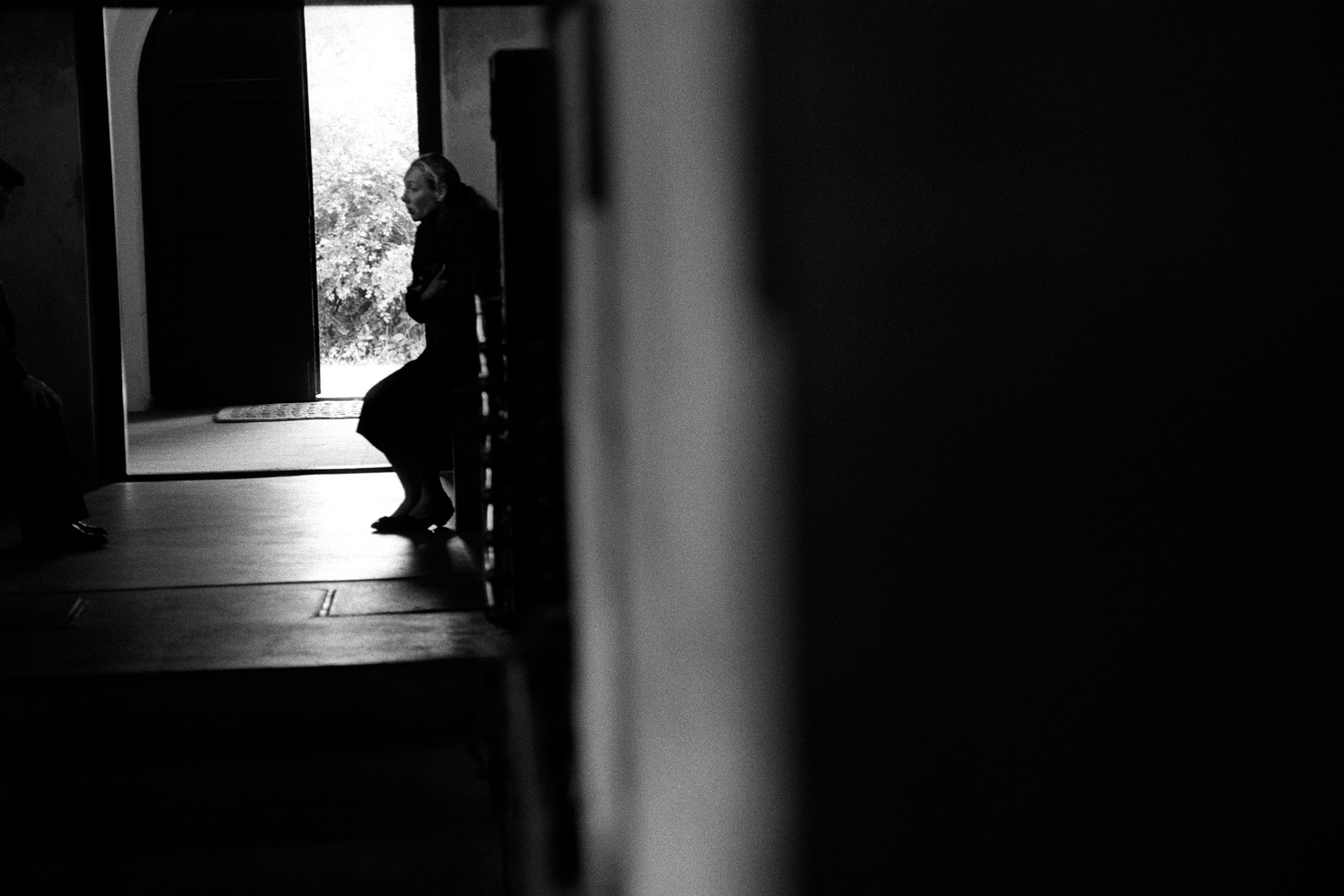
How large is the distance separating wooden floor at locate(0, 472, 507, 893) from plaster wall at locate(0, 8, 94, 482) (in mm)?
2544

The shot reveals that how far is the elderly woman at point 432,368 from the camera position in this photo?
16.7 ft

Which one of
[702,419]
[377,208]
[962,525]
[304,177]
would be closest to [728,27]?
[702,419]

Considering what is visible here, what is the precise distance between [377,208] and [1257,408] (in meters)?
11.8

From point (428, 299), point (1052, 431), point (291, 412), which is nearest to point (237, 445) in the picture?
point (291, 412)

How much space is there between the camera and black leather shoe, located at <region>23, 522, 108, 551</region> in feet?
15.7

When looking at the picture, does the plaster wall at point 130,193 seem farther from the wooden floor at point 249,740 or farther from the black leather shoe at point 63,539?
the wooden floor at point 249,740

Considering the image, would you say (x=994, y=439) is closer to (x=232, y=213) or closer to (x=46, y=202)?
(x=46, y=202)

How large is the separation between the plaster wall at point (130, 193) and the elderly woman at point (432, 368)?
166 inches

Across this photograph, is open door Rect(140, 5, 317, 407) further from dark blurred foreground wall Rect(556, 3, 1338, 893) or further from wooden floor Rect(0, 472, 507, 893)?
dark blurred foreground wall Rect(556, 3, 1338, 893)

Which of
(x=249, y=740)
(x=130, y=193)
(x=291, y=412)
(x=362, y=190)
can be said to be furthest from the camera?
(x=362, y=190)

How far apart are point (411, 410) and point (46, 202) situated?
225cm

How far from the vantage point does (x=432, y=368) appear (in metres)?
5.14

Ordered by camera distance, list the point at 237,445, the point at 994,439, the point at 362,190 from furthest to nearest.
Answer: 1. the point at 362,190
2. the point at 237,445
3. the point at 994,439

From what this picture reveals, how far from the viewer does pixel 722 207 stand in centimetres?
110
